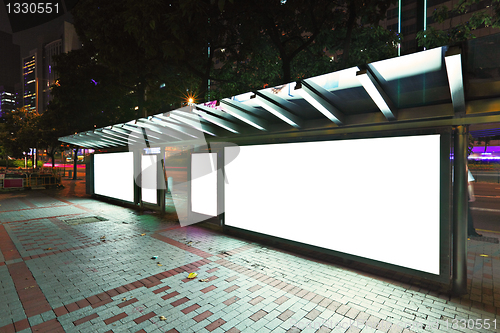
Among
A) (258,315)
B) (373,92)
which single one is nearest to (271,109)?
(373,92)

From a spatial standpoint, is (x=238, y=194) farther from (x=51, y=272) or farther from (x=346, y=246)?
(x=51, y=272)

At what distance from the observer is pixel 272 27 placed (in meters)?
10.3

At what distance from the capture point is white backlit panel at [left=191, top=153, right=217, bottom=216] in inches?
296

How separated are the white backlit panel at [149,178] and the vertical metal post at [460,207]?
28.4ft

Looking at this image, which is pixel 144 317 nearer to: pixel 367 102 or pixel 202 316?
pixel 202 316

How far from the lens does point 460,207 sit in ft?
12.6

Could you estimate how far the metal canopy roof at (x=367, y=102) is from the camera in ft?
11.3

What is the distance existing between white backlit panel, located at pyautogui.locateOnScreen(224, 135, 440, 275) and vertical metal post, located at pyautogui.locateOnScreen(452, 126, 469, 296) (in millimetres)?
237

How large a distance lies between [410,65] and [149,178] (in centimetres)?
903

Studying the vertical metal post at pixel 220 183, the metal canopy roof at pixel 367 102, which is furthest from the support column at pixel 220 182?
the metal canopy roof at pixel 367 102

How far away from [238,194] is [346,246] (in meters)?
2.97

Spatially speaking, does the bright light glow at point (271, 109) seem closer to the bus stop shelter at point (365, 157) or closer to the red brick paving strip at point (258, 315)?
the bus stop shelter at point (365, 157)

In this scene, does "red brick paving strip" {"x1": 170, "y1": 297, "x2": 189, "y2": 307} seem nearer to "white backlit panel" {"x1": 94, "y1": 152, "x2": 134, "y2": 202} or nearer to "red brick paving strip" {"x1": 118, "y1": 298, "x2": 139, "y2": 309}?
"red brick paving strip" {"x1": 118, "y1": 298, "x2": 139, "y2": 309}

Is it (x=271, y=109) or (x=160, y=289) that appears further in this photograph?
(x=271, y=109)
